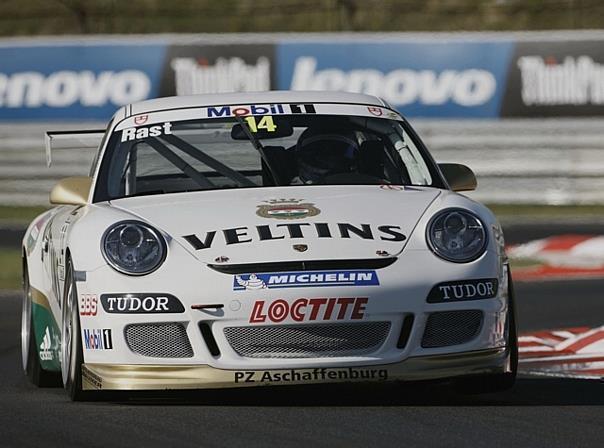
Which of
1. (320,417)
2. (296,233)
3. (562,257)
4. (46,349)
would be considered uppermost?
(296,233)

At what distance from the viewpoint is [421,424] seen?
5.97 metres

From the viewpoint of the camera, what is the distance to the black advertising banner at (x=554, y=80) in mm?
20000

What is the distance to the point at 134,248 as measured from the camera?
21.2ft

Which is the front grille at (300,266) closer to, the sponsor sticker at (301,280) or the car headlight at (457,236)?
the sponsor sticker at (301,280)

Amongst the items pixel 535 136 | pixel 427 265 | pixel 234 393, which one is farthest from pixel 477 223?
pixel 535 136

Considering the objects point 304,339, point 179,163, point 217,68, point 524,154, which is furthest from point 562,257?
point 304,339

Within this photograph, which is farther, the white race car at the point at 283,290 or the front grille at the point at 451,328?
the front grille at the point at 451,328

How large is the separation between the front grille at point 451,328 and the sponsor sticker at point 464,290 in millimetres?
54

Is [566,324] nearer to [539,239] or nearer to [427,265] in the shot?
[427,265]

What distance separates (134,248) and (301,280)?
65cm

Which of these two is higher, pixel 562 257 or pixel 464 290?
pixel 464 290

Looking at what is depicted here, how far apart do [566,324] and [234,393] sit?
3.50m

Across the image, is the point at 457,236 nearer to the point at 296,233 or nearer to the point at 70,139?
the point at 296,233

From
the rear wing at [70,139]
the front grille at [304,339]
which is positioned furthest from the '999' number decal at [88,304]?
the rear wing at [70,139]
